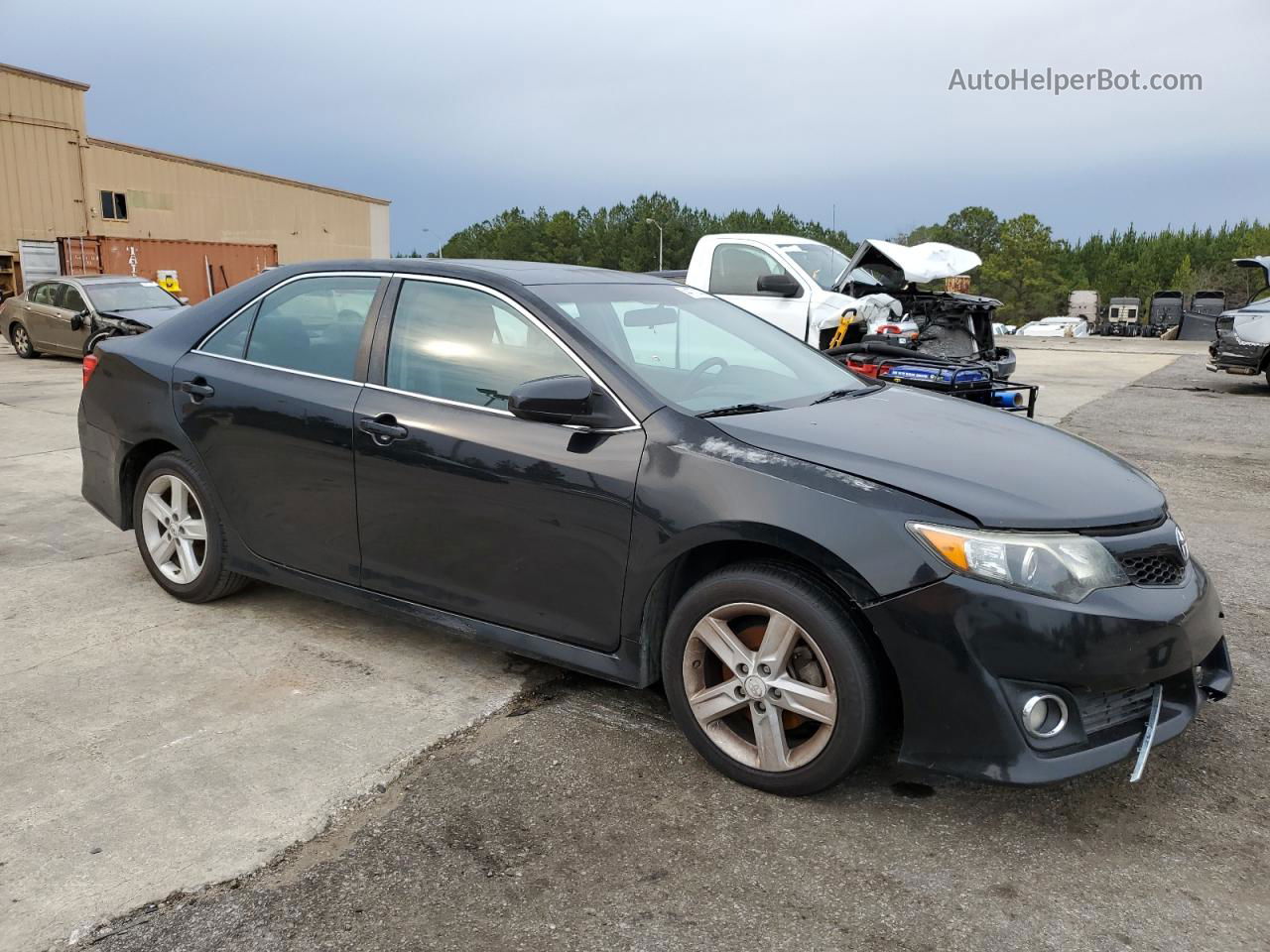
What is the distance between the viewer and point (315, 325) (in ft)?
13.3

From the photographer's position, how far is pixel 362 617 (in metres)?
4.43

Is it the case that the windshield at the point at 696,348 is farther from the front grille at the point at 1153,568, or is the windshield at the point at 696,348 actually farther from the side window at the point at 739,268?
the side window at the point at 739,268

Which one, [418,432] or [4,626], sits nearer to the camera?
[418,432]

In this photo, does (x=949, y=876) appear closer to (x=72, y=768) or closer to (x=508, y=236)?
(x=72, y=768)

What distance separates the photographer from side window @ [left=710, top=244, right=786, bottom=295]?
1091 cm

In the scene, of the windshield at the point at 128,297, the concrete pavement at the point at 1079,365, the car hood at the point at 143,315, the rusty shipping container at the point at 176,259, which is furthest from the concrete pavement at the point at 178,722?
the rusty shipping container at the point at 176,259

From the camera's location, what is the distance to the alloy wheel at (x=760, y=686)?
9.31 ft

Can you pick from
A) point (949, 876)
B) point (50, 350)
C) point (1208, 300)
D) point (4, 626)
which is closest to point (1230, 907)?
point (949, 876)

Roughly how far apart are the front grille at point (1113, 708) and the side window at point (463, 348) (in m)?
1.79

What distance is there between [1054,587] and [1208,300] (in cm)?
5917

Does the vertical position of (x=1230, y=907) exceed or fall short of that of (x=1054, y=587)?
it falls short

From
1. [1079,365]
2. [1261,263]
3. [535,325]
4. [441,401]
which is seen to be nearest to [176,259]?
[1079,365]

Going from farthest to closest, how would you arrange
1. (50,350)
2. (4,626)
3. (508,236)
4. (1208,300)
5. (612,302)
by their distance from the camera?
(508,236), (1208,300), (50,350), (4,626), (612,302)

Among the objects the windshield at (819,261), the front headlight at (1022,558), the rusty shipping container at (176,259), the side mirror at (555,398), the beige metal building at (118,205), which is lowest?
the front headlight at (1022,558)
